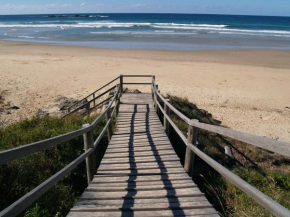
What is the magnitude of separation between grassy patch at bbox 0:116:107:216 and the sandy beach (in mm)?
5776

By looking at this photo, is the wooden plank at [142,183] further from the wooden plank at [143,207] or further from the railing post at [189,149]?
the wooden plank at [143,207]

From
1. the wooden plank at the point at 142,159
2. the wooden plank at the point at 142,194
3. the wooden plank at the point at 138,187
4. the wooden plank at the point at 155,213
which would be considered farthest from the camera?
the wooden plank at the point at 142,159

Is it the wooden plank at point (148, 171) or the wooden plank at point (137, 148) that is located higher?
the wooden plank at point (148, 171)

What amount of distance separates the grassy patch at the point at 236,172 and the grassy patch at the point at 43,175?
7.80 feet

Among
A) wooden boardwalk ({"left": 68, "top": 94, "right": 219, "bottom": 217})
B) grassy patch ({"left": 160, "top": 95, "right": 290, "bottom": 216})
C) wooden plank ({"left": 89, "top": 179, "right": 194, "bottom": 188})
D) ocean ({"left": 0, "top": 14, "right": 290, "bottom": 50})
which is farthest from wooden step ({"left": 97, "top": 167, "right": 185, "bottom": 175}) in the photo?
ocean ({"left": 0, "top": 14, "right": 290, "bottom": 50})

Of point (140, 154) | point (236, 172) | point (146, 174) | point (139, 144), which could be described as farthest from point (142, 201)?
point (236, 172)

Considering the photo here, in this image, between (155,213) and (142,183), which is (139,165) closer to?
(142,183)

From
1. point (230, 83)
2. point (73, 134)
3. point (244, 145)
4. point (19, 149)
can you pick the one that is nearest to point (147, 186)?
point (73, 134)

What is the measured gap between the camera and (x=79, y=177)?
4.82 m

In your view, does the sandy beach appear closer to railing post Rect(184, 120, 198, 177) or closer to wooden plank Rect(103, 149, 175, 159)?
wooden plank Rect(103, 149, 175, 159)

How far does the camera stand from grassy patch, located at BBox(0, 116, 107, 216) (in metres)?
3.67

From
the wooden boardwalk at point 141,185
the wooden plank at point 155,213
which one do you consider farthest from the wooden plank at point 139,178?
the wooden plank at point 155,213

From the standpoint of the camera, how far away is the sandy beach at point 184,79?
12359 mm

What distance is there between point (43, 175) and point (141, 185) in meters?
1.94
